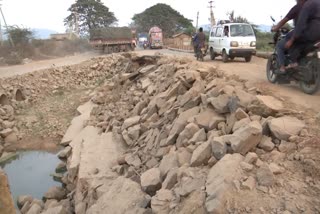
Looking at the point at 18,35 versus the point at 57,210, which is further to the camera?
the point at 18,35

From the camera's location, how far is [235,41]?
14219 mm

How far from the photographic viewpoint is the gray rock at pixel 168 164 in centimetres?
613

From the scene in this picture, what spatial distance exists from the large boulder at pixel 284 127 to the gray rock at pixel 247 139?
23cm

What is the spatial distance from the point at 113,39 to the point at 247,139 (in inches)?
1091

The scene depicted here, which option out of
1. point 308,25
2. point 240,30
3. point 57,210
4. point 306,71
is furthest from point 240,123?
point 240,30

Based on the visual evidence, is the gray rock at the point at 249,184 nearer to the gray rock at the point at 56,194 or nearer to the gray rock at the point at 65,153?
the gray rock at the point at 56,194

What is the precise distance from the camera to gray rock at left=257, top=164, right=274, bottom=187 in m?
4.37

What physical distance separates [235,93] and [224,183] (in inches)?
99.7

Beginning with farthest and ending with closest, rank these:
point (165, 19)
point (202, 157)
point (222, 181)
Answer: point (165, 19), point (202, 157), point (222, 181)

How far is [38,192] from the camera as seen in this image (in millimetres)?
10242

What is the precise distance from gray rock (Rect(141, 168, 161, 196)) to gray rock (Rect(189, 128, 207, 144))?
2.74 feet

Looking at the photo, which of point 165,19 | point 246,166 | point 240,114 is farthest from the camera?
point 165,19

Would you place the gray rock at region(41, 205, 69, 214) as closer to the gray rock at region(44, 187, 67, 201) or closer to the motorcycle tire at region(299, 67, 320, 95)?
the gray rock at region(44, 187, 67, 201)

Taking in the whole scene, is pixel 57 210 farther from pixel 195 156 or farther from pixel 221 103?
pixel 221 103
